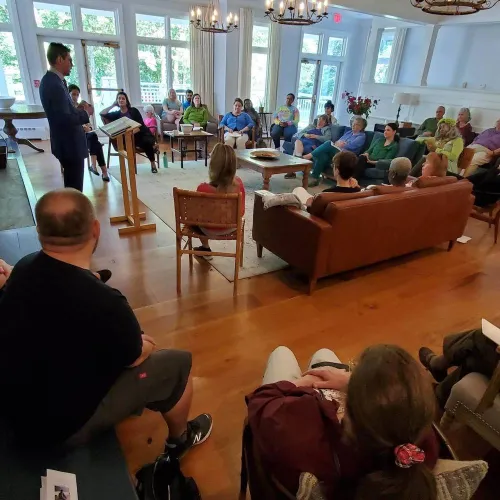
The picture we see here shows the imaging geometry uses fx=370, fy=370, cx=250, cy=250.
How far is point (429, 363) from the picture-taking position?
6.72 ft

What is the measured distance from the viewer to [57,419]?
42.7 inches

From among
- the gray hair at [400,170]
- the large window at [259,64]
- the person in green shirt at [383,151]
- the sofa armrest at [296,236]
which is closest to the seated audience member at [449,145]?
the person in green shirt at [383,151]

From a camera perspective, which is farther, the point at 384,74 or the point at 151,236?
the point at 384,74

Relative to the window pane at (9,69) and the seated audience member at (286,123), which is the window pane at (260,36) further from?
the window pane at (9,69)

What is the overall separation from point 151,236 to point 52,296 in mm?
2713

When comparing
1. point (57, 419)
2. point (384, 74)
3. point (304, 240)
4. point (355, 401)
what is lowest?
point (304, 240)

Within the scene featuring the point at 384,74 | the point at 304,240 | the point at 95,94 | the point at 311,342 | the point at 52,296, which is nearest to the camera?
the point at 52,296

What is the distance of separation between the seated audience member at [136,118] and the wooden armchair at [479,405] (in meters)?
5.12

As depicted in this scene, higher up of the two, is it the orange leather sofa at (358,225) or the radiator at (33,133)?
the orange leather sofa at (358,225)

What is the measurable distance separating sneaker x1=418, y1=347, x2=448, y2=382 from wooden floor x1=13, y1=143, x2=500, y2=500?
19cm

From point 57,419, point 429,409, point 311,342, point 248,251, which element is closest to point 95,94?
point 248,251

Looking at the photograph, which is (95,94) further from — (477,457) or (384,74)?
(477,457)

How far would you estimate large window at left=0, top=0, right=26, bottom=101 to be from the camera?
6.70m

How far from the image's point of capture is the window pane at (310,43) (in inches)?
373
